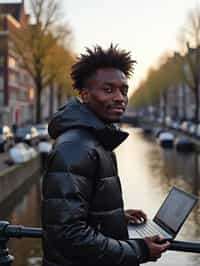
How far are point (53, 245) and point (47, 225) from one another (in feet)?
0.39

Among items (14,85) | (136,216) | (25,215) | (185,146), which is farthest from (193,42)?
(136,216)

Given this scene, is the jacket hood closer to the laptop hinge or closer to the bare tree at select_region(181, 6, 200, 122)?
the laptop hinge

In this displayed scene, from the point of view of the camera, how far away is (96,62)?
3.14 metres

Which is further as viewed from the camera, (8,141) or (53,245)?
(8,141)

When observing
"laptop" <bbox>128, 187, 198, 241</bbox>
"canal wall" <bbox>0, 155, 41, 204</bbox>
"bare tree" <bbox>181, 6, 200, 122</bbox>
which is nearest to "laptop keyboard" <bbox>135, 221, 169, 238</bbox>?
"laptop" <bbox>128, 187, 198, 241</bbox>

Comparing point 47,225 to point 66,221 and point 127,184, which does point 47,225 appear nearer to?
point 66,221

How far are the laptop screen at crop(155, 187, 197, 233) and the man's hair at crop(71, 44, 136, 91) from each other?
0.83 m

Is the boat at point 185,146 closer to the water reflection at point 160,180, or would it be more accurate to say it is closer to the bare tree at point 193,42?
the water reflection at point 160,180

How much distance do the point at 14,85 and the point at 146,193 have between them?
189 feet

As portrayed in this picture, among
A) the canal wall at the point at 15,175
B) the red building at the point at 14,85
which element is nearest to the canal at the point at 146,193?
the canal wall at the point at 15,175

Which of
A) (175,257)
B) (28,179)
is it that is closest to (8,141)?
(28,179)

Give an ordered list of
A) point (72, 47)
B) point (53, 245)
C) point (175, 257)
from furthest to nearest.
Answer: point (72, 47) → point (175, 257) → point (53, 245)

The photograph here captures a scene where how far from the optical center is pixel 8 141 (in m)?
37.8

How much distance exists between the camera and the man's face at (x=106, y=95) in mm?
3074
